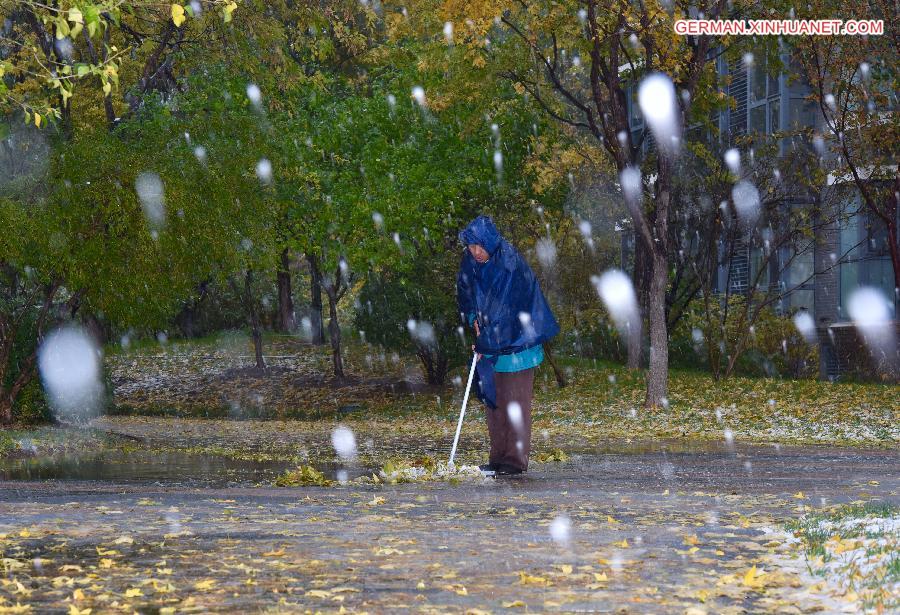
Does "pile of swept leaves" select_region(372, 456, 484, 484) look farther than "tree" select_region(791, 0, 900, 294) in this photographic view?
No

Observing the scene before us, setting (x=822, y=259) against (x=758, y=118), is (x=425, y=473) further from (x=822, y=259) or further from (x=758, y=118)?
(x=758, y=118)

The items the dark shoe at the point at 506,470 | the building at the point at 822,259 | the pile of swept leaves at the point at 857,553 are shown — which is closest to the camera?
the pile of swept leaves at the point at 857,553

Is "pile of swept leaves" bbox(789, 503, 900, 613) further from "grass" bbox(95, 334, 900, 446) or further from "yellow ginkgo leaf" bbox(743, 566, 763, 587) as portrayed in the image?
"grass" bbox(95, 334, 900, 446)

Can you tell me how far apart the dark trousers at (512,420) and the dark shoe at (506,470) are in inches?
0.9

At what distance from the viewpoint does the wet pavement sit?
5723 millimetres

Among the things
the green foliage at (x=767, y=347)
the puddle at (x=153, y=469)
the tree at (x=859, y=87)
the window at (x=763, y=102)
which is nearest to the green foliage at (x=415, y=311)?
the green foliage at (x=767, y=347)

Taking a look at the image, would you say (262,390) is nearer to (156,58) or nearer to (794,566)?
(156,58)

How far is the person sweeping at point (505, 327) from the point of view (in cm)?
1177

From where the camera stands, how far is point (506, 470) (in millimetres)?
12047

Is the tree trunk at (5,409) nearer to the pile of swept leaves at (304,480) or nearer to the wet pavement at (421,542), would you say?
the wet pavement at (421,542)

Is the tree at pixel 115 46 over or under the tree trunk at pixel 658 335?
over

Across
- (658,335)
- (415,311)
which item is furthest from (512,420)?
(415,311)

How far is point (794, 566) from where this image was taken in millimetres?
6488

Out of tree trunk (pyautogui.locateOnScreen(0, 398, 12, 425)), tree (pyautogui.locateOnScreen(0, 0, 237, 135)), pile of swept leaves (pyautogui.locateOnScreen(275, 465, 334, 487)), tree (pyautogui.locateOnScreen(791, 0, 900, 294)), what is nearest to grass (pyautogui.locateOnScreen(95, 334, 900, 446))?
tree (pyautogui.locateOnScreen(791, 0, 900, 294))
